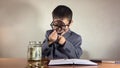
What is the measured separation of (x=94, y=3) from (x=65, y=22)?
0.40 metres

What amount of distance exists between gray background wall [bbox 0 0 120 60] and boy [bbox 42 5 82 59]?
0.20ft

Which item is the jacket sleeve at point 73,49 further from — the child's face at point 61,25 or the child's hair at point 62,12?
the child's hair at point 62,12

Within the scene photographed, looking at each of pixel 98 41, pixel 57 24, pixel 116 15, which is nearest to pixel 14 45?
pixel 57 24

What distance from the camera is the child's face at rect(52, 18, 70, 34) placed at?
243cm

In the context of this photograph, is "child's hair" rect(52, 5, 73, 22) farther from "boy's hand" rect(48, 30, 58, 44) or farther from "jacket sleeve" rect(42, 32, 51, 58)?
"jacket sleeve" rect(42, 32, 51, 58)

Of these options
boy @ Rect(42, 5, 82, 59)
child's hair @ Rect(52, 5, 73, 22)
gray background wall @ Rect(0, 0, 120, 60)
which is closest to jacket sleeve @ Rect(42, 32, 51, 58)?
boy @ Rect(42, 5, 82, 59)

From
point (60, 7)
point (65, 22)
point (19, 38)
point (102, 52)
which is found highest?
point (60, 7)

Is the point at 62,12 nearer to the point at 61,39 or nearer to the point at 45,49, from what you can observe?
the point at 61,39

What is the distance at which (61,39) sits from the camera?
7.77 feet

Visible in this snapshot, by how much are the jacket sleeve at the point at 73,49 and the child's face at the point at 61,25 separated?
0.54 feet

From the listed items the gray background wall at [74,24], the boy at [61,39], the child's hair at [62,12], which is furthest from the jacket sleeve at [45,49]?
the child's hair at [62,12]

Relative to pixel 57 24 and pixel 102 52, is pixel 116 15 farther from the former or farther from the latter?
pixel 57 24

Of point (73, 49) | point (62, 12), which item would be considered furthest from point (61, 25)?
point (73, 49)

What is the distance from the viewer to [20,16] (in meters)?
2.54
